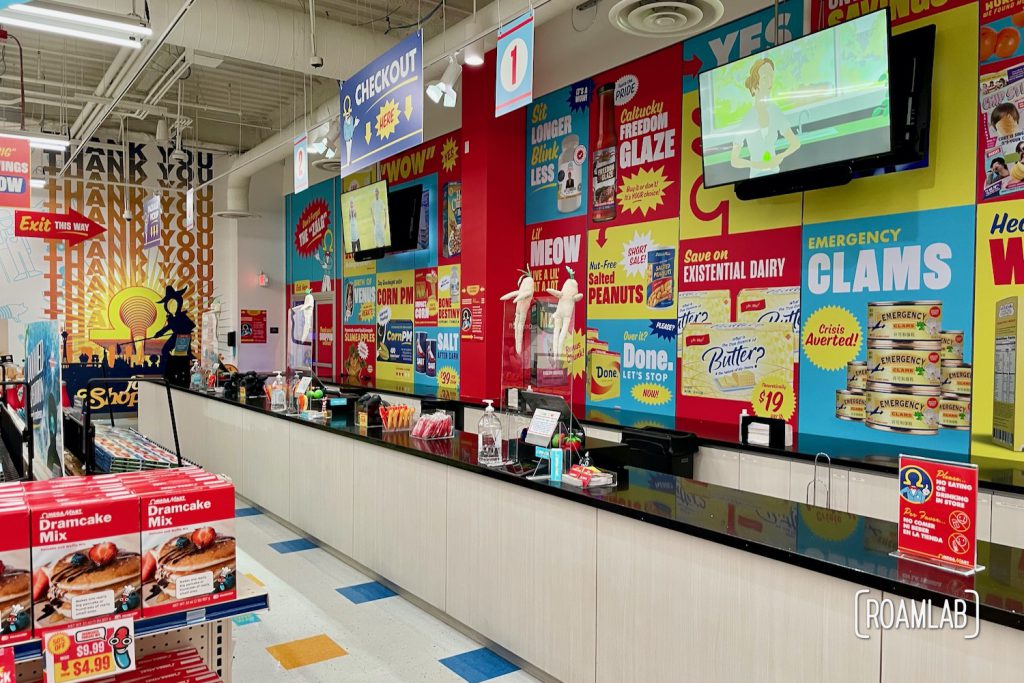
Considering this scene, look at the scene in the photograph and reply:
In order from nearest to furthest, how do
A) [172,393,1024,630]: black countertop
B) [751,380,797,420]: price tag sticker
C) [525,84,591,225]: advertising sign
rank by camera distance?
1. [172,393,1024,630]: black countertop
2. [751,380,797,420]: price tag sticker
3. [525,84,591,225]: advertising sign

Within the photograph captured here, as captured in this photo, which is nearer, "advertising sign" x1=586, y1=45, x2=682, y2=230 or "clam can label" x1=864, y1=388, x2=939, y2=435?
"clam can label" x1=864, y1=388, x2=939, y2=435

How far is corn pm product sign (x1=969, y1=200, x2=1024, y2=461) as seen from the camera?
3729 mm

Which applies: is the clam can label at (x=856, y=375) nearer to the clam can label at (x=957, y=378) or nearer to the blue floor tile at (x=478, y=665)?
the clam can label at (x=957, y=378)

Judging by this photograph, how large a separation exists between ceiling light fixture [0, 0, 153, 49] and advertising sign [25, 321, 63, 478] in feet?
7.14

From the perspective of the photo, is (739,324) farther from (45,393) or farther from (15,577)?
(15,577)

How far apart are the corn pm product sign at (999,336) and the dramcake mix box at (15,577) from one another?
413cm

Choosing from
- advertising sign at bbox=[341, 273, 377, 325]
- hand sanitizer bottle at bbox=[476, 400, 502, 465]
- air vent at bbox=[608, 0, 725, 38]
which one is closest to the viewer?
A: hand sanitizer bottle at bbox=[476, 400, 502, 465]

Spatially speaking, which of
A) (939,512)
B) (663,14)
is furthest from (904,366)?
(939,512)

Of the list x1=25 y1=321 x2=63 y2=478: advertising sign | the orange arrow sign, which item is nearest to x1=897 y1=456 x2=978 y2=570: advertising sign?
x1=25 y1=321 x2=63 y2=478: advertising sign

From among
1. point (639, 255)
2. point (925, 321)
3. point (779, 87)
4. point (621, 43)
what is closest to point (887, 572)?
point (925, 321)

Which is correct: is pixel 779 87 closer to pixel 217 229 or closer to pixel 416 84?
pixel 416 84

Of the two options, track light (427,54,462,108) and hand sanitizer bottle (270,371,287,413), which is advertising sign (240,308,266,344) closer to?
hand sanitizer bottle (270,371,287,413)

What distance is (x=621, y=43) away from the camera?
20.1 ft

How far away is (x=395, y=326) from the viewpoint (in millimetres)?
9445
